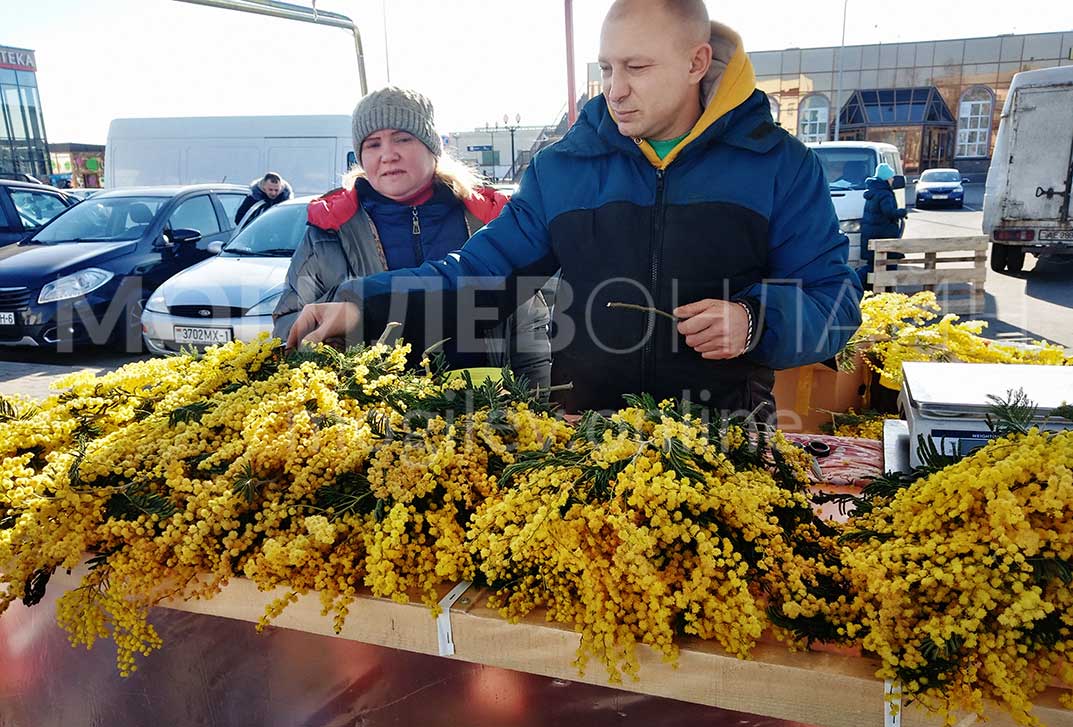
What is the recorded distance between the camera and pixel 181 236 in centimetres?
762

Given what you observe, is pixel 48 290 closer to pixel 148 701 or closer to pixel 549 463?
pixel 148 701

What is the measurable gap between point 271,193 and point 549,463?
7.48 metres

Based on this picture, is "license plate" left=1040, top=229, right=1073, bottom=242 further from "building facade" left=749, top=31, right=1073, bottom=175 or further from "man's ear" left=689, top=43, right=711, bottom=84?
"building facade" left=749, top=31, right=1073, bottom=175

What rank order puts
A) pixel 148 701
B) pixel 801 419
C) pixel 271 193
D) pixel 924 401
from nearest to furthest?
1. pixel 924 401
2. pixel 148 701
3. pixel 801 419
4. pixel 271 193

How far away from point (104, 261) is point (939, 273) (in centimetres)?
819

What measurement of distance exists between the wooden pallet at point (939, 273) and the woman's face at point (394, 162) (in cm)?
598

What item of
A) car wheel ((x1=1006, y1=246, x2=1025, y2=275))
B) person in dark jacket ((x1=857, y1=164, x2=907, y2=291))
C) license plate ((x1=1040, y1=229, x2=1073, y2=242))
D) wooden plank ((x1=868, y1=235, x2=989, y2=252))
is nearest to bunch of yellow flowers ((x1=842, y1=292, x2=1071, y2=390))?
wooden plank ((x1=868, y1=235, x2=989, y2=252))

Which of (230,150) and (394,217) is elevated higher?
(230,150)

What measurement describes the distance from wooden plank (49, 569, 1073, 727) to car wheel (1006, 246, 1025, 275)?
11.6m

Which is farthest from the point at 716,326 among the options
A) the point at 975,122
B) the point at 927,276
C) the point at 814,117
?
the point at 975,122

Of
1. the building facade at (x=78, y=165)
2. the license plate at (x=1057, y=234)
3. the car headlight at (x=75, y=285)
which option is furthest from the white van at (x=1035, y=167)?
the building facade at (x=78, y=165)

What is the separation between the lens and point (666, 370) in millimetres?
1821

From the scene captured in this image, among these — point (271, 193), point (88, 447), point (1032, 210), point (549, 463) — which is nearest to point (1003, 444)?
point (549, 463)

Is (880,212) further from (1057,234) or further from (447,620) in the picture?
(447,620)
